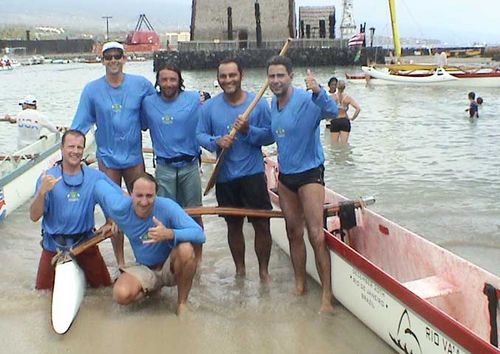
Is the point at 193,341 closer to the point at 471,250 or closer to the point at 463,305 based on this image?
the point at 463,305

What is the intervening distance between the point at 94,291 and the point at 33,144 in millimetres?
5273

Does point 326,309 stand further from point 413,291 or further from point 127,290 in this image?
point 127,290

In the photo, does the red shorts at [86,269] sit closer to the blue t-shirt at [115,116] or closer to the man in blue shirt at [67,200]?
the man in blue shirt at [67,200]

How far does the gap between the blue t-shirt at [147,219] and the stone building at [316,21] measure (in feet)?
209

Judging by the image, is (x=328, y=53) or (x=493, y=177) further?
(x=328, y=53)

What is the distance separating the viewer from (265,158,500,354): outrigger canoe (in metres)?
4.06

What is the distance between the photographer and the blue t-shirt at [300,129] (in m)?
5.30

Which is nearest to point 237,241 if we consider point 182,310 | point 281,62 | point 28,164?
point 182,310

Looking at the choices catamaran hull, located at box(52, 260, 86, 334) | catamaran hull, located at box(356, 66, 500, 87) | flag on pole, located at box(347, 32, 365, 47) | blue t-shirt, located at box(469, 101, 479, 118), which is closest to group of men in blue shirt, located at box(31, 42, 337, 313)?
catamaran hull, located at box(52, 260, 86, 334)

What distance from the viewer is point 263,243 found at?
20.2 feet

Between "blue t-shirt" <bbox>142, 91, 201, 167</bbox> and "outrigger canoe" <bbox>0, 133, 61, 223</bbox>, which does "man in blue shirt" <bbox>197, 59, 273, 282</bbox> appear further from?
"outrigger canoe" <bbox>0, 133, 61, 223</bbox>

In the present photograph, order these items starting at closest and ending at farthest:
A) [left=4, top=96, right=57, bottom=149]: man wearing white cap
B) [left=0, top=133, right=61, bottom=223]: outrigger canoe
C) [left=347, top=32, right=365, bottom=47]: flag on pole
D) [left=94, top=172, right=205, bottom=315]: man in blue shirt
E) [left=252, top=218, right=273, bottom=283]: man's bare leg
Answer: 1. [left=94, top=172, right=205, bottom=315]: man in blue shirt
2. [left=252, top=218, right=273, bottom=283]: man's bare leg
3. [left=0, top=133, right=61, bottom=223]: outrigger canoe
4. [left=4, top=96, right=57, bottom=149]: man wearing white cap
5. [left=347, top=32, right=365, bottom=47]: flag on pole

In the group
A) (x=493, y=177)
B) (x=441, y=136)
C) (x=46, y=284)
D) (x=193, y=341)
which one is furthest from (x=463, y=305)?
(x=441, y=136)

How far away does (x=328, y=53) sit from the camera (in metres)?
56.2
